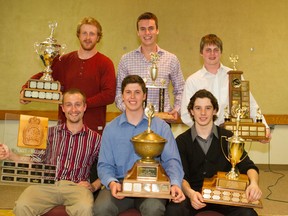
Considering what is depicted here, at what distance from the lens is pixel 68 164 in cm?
298

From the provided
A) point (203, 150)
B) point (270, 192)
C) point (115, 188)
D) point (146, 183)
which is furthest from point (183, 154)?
point (270, 192)

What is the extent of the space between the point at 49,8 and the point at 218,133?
423 centimetres

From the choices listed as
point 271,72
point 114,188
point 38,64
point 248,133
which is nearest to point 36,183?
point 114,188

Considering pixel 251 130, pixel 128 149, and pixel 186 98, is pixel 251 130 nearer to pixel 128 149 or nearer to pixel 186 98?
pixel 186 98

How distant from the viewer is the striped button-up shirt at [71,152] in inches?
117

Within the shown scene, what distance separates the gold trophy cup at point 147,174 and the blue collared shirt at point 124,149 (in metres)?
0.20

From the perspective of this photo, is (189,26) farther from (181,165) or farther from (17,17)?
(181,165)

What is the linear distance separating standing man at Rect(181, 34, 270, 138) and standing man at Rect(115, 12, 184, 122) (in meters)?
0.17

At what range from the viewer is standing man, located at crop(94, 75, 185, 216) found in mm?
2711

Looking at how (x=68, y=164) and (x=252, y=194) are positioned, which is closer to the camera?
(x=252, y=194)

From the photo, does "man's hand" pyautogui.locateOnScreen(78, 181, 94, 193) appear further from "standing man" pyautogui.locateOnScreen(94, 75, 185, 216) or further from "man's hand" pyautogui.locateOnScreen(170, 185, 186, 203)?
"man's hand" pyautogui.locateOnScreen(170, 185, 186, 203)

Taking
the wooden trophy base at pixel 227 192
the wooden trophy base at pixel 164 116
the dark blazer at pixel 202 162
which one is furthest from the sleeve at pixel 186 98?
the wooden trophy base at pixel 227 192

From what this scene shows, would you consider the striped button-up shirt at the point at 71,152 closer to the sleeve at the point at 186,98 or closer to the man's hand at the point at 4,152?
the man's hand at the point at 4,152

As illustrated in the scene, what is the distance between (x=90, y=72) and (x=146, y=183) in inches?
54.4
